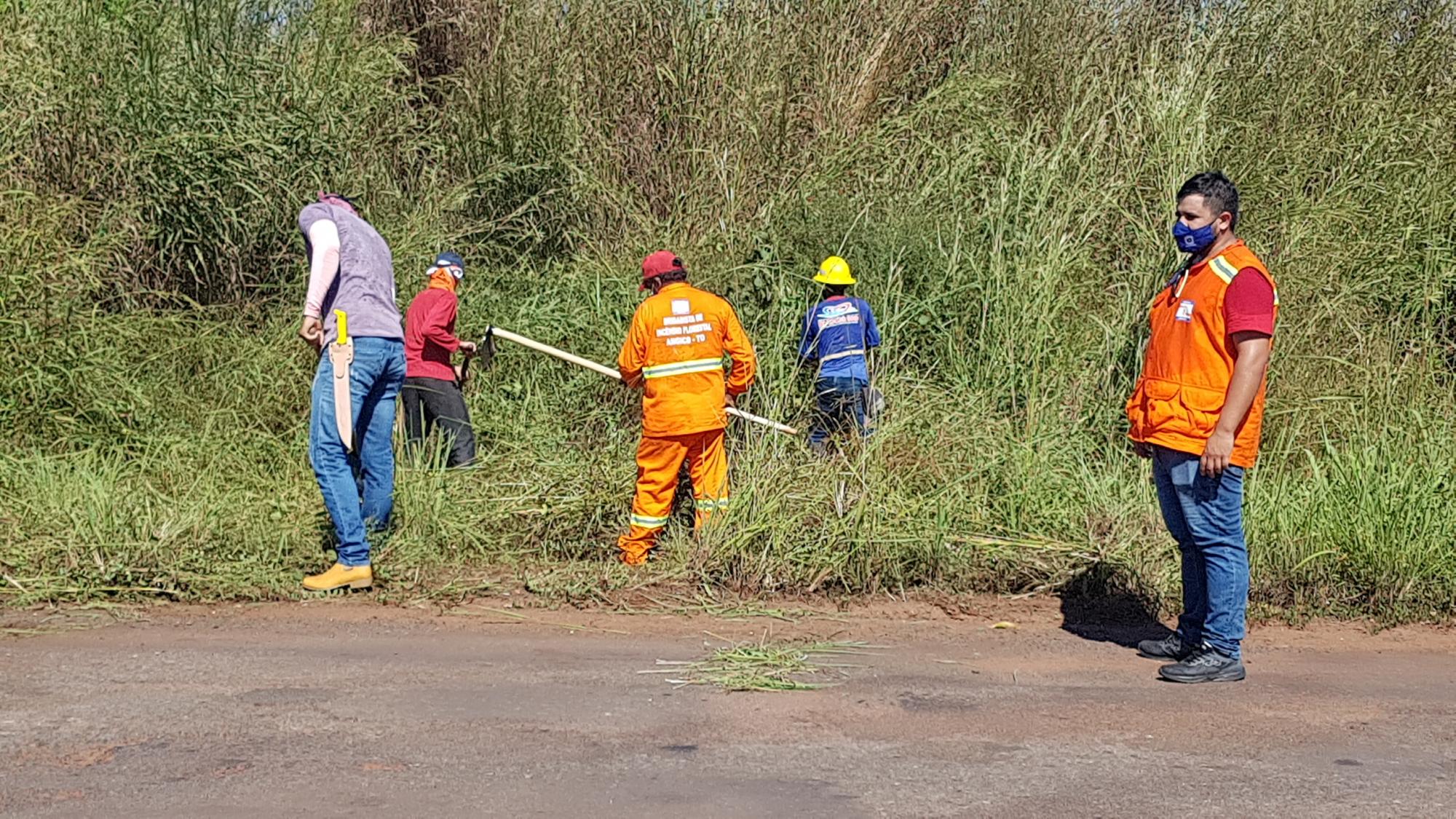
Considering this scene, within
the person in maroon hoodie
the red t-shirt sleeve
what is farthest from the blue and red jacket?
the red t-shirt sleeve

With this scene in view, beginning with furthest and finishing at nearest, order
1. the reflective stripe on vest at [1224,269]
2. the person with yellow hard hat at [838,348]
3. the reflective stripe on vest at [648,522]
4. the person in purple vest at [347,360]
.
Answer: the person with yellow hard hat at [838,348] < the reflective stripe on vest at [648,522] < the person in purple vest at [347,360] < the reflective stripe on vest at [1224,269]

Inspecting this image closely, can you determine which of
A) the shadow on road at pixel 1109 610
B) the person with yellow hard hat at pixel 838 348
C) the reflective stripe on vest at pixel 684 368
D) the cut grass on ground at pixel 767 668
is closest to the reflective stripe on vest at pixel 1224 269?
the shadow on road at pixel 1109 610

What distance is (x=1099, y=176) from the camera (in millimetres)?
9766

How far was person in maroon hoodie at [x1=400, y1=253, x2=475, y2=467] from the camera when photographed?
843 centimetres

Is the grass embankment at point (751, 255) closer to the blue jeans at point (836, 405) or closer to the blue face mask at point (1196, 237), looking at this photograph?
the blue jeans at point (836, 405)

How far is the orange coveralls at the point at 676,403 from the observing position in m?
6.96

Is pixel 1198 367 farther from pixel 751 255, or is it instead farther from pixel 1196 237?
pixel 751 255

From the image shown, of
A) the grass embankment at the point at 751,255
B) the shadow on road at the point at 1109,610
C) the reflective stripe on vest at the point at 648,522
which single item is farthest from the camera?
the reflective stripe on vest at the point at 648,522

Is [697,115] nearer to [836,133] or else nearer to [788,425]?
[836,133]

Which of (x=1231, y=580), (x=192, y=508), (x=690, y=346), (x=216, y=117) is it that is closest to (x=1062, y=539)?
(x=1231, y=580)

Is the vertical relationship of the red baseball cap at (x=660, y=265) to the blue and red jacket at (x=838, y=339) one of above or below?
above

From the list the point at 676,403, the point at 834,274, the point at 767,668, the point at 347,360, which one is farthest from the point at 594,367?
the point at 767,668

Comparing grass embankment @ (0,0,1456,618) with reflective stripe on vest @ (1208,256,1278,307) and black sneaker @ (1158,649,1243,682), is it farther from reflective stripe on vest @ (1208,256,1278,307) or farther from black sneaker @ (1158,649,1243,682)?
reflective stripe on vest @ (1208,256,1278,307)

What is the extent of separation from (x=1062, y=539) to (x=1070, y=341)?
216 centimetres
